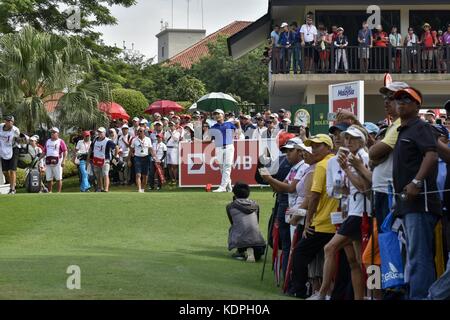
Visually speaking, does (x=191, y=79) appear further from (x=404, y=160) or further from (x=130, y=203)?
(x=404, y=160)

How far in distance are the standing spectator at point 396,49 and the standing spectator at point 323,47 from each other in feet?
7.22

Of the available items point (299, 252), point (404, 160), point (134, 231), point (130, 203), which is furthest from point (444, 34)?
point (404, 160)

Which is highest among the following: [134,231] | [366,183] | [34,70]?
[34,70]

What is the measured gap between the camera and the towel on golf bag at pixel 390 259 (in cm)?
899

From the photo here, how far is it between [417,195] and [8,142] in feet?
59.8

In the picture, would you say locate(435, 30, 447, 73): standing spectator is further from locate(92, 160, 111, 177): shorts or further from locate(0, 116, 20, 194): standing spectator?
locate(0, 116, 20, 194): standing spectator

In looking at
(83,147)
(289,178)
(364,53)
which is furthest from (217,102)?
(289,178)

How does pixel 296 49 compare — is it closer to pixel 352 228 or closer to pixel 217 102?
pixel 217 102


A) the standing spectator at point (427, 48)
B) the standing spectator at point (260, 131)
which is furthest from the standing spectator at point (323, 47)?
the standing spectator at point (260, 131)

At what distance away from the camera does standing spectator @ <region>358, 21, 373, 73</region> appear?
3294 centimetres

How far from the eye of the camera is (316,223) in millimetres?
11055
